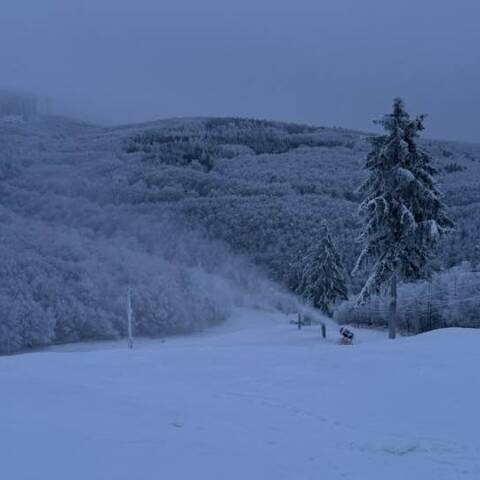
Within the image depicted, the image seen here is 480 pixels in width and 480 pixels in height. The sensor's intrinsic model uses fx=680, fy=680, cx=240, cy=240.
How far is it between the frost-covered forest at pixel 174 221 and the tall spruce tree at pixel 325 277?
2500mm

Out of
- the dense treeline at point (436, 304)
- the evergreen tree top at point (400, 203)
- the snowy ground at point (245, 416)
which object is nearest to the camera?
the snowy ground at point (245, 416)

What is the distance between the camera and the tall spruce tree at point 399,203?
26.1m

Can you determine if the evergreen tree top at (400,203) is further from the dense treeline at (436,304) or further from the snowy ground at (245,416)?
the dense treeline at (436,304)

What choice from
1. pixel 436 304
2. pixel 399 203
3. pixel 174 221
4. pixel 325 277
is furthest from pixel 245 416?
pixel 174 221

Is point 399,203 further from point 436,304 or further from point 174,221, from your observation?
point 174,221

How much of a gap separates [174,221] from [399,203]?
51.5 meters

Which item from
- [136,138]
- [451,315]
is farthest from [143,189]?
[451,315]

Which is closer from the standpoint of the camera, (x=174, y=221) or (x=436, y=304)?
(x=436, y=304)

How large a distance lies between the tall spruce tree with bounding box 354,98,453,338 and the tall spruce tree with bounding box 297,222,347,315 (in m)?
17.7

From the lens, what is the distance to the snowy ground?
8.13 meters

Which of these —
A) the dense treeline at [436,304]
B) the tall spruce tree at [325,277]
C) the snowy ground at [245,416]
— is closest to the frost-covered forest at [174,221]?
the dense treeline at [436,304]

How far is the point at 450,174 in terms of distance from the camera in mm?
108688

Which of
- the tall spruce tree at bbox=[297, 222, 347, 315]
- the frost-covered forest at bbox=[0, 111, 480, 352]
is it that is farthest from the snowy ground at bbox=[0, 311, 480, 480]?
the tall spruce tree at bbox=[297, 222, 347, 315]

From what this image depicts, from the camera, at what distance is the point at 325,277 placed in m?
44.8
